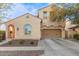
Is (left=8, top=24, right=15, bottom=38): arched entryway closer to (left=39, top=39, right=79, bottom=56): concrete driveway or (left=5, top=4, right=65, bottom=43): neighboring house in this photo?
(left=5, top=4, right=65, bottom=43): neighboring house

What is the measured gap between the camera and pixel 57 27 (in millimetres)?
3225

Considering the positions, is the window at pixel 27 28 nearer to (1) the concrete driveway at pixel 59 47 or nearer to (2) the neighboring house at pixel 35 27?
(2) the neighboring house at pixel 35 27

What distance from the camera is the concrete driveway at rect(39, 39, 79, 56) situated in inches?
124

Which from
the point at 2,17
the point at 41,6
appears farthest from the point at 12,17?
the point at 41,6

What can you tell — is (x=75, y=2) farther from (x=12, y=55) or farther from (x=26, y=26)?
(x=12, y=55)

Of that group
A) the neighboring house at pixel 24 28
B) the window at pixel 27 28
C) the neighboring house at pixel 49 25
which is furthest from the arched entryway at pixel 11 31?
the neighboring house at pixel 49 25

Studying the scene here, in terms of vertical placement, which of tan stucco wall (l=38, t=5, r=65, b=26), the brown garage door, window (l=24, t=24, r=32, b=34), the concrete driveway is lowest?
the concrete driveway

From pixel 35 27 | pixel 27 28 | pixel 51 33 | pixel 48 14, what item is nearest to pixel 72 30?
pixel 51 33

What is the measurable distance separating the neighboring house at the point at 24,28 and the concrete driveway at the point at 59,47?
141 mm

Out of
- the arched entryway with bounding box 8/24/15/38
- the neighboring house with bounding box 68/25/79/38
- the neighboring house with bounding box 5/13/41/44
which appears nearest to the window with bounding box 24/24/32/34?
the neighboring house with bounding box 5/13/41/44

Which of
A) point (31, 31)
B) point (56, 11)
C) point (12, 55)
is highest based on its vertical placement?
point (56, 11)

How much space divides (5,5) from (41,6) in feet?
1.52

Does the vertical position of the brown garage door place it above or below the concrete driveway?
above

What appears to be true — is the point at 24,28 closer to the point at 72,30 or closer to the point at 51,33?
the point at 51,33
